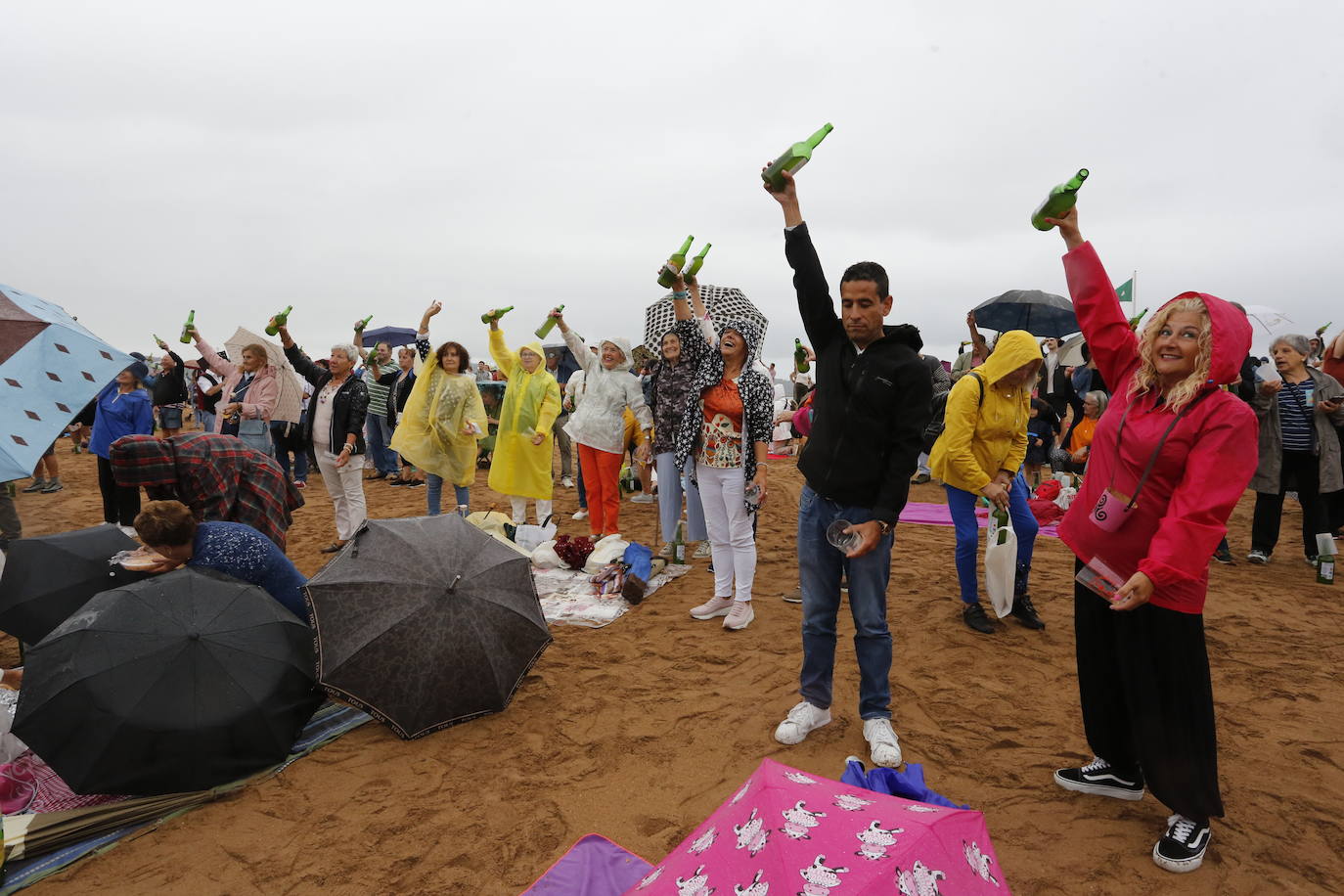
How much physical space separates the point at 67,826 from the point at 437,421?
14.2ft

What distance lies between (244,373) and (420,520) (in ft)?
15.2

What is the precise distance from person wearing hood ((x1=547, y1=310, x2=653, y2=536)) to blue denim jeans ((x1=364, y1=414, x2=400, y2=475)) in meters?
5.42

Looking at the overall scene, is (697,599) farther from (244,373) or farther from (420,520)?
(244,373)

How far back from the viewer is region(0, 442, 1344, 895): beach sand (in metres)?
2.53

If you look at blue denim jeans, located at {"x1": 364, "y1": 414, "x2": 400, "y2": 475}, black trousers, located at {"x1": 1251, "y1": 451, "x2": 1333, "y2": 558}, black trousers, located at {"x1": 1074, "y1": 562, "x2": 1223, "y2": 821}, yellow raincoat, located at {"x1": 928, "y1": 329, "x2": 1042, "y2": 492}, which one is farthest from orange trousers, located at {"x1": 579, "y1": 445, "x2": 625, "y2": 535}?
black trousers, located at {"x1": 1251, "y1": 451, "x2": 1333, "y2": 558}

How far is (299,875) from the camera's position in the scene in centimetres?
252

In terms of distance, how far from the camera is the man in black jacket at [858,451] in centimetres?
285

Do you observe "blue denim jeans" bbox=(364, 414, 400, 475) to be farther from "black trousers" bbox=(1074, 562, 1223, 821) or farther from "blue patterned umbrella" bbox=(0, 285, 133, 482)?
"black trousers" bbox=(1074, 562, 1223, 821)

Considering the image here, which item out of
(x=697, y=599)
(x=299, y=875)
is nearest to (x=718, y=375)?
(x=697, y=599)

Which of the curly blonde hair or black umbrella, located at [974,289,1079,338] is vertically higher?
black umbrella, located at [974,289,1079,338]

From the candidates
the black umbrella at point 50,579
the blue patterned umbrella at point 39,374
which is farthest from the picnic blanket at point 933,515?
the blue patterned umbrella at point 39,374

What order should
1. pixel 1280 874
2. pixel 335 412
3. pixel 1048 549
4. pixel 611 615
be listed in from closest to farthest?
1. pixel 1280 874
2. pixel 611 615
3. pixel 335 412
4. pixel 1048 549

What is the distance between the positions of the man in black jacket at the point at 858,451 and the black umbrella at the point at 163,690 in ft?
7.61

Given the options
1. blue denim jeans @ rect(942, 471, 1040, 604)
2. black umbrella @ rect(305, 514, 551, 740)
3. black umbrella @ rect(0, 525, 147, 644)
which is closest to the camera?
black umbrella @ rect(305, 514, 551, 740)
